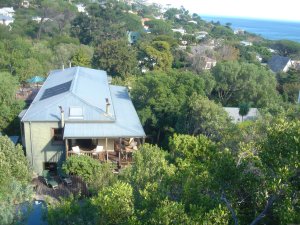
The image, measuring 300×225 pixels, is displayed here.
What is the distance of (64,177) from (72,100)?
448 centimetres

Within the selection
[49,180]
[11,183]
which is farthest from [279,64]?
[11,183]


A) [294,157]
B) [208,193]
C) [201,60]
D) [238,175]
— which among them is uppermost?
[294,157]

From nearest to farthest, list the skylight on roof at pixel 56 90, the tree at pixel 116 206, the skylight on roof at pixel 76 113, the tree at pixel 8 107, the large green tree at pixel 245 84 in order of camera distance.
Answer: the tree at pixel 116 206 < the skylight on roof at pixel 76 113 < the skylight on roof at pixel 56 90 < the tree at pixel 8 107 < the large green tree at pixel 245 84

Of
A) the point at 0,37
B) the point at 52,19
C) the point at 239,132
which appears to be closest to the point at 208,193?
the point at 239,132

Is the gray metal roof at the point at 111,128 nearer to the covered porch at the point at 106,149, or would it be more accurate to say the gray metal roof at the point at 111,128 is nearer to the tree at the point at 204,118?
the covered porch at the point at 106,149

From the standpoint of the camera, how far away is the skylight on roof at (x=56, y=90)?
23530mm

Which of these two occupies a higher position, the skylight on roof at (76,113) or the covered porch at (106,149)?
the skylight on roof at (76,113)

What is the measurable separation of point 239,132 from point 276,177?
915 centimetres

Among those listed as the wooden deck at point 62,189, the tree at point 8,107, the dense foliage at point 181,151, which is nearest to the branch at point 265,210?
the dense foliage at point 181,151

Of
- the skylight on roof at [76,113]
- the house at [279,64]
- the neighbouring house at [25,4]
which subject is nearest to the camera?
the skylight on roof at [76,113]

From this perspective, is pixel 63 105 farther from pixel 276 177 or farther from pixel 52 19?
pixel 52 19

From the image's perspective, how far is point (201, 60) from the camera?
50688mm

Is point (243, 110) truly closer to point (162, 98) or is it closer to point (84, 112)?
point (162, 98)

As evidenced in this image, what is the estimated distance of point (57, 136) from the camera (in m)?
21.2
